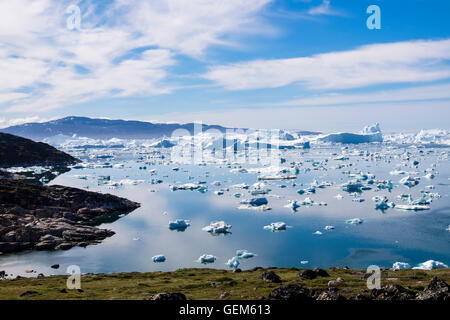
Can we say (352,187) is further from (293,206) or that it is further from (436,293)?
(436,293)

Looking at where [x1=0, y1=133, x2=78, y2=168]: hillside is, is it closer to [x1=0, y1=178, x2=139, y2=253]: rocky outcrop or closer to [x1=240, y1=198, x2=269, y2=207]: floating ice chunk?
[x1=0, y1=178, x2=139, y2=253]: rocky outcrop

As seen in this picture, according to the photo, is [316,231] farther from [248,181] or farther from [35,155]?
[35,155]

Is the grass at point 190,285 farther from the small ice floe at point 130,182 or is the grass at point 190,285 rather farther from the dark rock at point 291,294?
the small ice floe at point 130,182

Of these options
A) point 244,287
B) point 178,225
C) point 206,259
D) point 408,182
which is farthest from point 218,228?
point 408,182

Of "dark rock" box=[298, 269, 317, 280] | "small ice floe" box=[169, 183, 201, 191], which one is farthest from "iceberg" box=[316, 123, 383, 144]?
"dark rock" box=[298, 269, 317, 280]

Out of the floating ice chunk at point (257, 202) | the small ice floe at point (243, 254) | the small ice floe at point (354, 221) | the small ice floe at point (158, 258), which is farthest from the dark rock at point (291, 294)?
the floating ice chunk at point (257, 202)
